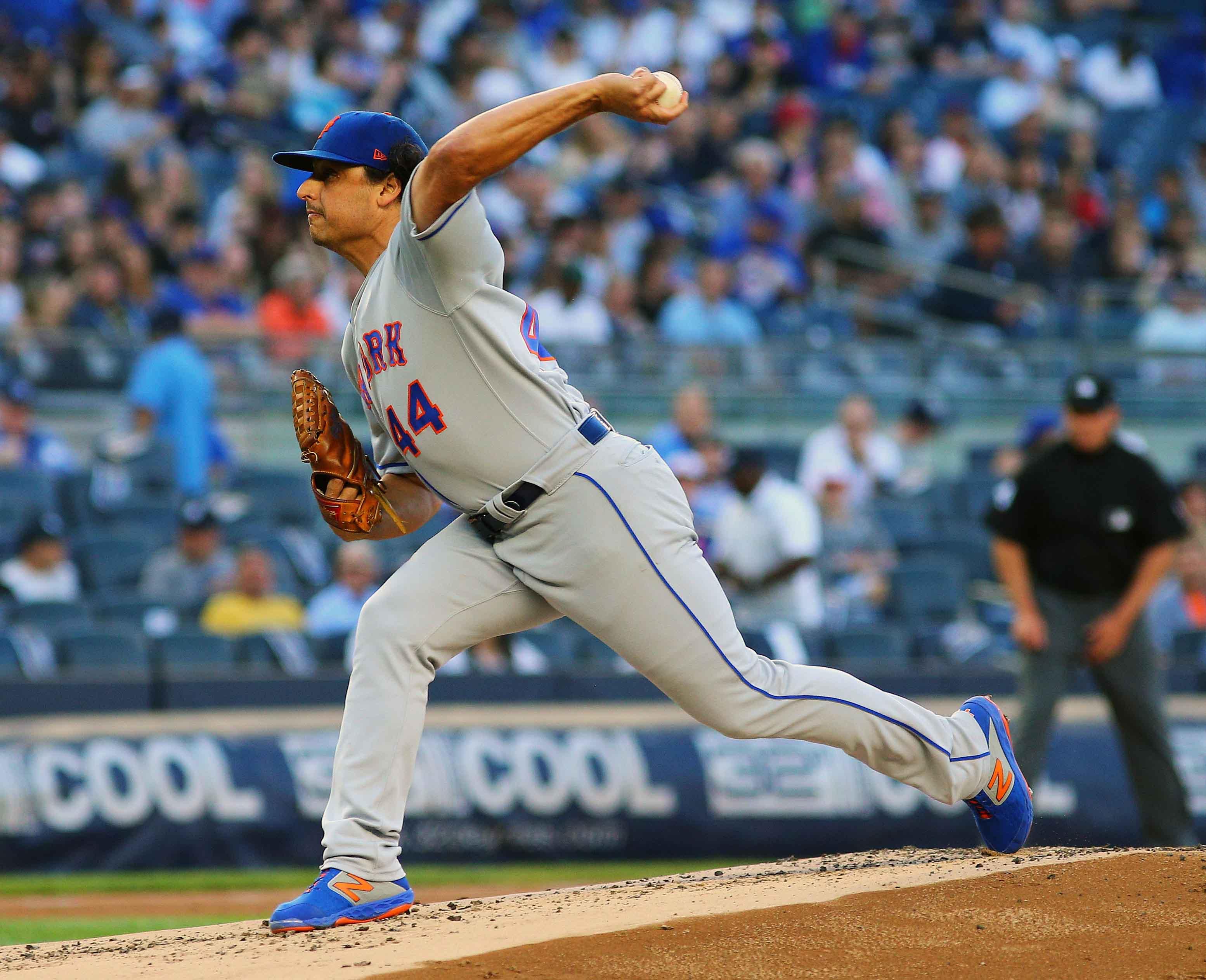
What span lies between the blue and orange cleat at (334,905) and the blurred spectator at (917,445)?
679 cm

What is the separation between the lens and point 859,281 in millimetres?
11984

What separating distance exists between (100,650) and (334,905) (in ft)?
15.1

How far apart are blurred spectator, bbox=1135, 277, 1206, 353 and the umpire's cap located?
4688 mm

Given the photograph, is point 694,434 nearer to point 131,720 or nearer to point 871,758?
point 131,720

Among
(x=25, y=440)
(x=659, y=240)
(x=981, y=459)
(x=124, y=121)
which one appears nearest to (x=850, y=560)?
(x=981, y=459)

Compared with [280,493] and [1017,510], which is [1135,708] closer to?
[1017,510]

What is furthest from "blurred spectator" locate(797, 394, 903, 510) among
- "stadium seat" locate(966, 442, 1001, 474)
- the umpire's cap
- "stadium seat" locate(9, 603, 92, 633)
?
"stadium seat" locate(9, 603, 92, 633)

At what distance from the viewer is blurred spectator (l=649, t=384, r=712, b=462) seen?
370 inches

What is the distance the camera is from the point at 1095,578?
668 centimetres

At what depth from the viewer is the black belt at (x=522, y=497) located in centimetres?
360

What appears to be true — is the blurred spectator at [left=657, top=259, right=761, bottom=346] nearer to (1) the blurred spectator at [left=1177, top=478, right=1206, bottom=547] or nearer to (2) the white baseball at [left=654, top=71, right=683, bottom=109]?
(1) the blurred spectator at [left=1177, top=478, right=1206, bottom=547]

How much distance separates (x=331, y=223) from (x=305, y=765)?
4254mm

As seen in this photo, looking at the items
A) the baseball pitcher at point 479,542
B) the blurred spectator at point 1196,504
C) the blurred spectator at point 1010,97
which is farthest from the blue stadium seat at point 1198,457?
the baseball pitcher at point 479,542

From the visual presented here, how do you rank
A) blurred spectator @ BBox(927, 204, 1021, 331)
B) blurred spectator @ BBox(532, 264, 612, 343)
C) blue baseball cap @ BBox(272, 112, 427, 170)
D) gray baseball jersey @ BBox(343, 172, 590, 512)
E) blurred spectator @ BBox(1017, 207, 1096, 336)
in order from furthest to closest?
blurred spectator @ BBox(1017, 207, 1096, 336) < blurred spectator @ BBox(927, 204, 1021, 331) < blurred spectator @ BBox(532, 264, 612, 343) < blue baseball cap @ BBox(272, 112, 427, 170) < gray baseball jersey @ BBox(343, 172, 590, 512)
